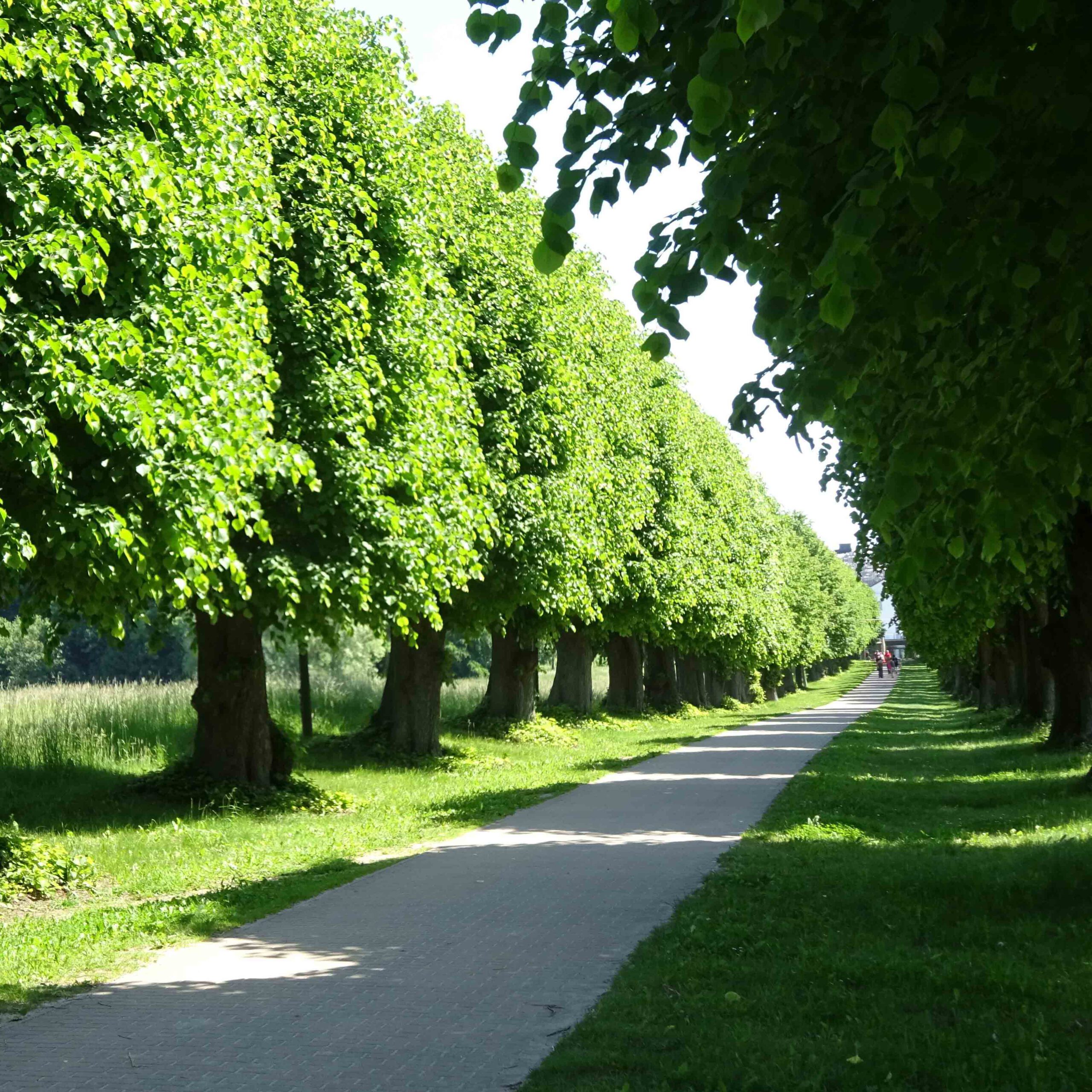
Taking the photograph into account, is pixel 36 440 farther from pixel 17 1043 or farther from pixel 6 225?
pixel 17 1043

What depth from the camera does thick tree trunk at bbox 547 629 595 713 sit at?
3897 cm

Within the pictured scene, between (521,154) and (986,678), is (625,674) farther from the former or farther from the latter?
(521,154)

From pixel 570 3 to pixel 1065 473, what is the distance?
3.35 metres

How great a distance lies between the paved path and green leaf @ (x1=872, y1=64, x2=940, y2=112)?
4132 millimetres

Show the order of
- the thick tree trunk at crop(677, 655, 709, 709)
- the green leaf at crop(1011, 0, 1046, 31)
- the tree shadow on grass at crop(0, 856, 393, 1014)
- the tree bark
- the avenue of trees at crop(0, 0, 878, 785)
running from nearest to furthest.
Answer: the green leaf at crop(1011, 0, 1046, 31) < the tree shadow on grass at crop(0, 856, 393, 1014) < the avenue of trees at crop(0, 0, 878, 785) < the thick tree trunk at crop(677, 655, 709, 709) < the tree bark

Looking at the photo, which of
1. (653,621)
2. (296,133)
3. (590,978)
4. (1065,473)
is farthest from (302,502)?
(653,621)

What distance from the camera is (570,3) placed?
4875 millimetres

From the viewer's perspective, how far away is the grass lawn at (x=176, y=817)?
364 inches

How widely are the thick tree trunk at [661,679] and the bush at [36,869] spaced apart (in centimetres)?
3717

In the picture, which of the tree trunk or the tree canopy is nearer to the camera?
the tree canopy

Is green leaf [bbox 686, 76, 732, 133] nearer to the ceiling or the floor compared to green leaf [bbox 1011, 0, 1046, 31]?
nearer to the floor

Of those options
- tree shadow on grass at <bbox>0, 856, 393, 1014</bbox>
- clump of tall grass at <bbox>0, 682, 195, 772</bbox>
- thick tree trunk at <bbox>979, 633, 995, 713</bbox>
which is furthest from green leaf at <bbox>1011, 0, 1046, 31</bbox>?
thick tree trunk at <bbox>979, 633, 995, 713</bbox>

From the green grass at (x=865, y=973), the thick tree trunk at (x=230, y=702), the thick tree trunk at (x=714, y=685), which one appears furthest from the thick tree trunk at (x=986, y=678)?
the thick tree trunk at (x=230, y=702)

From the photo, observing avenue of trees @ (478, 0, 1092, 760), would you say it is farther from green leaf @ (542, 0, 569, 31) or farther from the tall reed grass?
the tall reed grass
